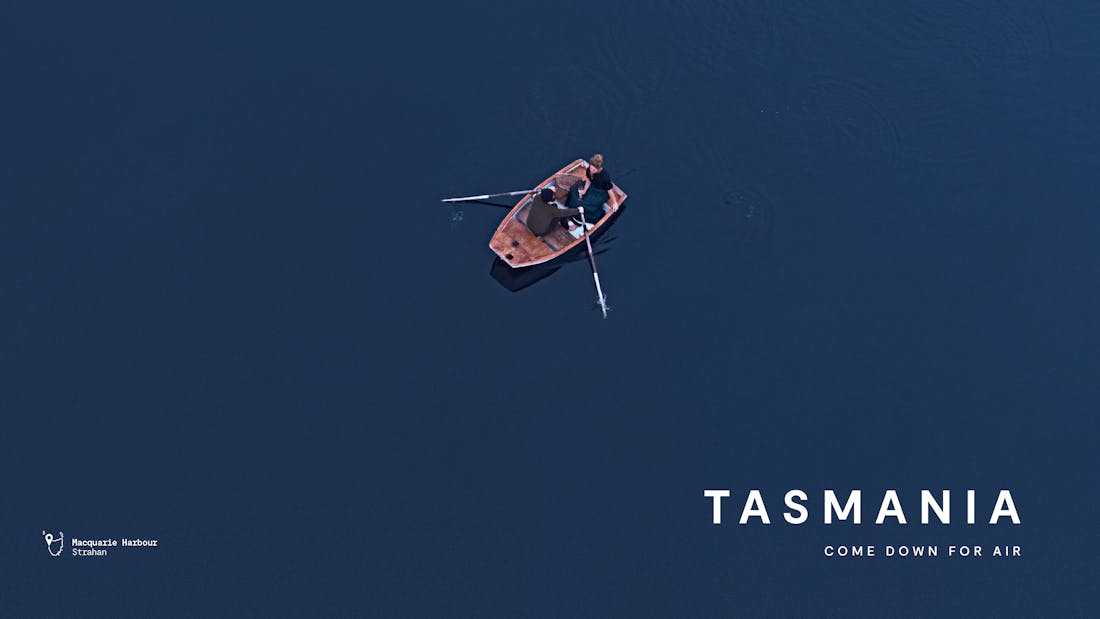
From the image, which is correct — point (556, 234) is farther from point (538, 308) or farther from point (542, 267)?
point (538, 308)

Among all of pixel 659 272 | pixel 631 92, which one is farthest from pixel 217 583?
pixel 631 92

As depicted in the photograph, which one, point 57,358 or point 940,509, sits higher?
point 57,358

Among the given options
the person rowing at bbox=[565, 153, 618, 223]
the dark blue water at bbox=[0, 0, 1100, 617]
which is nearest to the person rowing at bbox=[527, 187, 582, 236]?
the person rowing at bbox=[565, 153, 618, 223]

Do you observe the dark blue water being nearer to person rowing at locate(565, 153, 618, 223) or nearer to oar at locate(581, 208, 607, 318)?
oar at locate(581, 208, 607, 318)

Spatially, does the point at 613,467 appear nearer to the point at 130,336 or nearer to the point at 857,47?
the point at 130,336

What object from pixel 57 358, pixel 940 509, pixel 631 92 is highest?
pixel 631 92

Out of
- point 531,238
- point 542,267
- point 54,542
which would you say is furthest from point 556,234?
point 54,542

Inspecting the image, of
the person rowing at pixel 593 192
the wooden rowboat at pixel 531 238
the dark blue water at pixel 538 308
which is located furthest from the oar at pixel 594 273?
the person rowing at pixel 593 192
